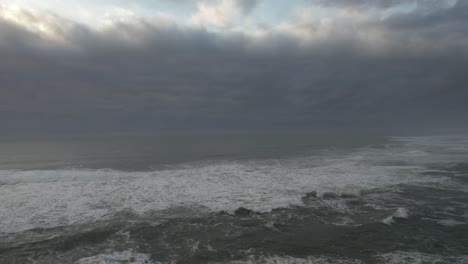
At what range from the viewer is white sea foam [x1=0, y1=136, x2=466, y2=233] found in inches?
648

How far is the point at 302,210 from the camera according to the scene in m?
16.2

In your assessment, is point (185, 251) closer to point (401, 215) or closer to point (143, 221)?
point (143, 221)

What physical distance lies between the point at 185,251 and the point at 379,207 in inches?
460

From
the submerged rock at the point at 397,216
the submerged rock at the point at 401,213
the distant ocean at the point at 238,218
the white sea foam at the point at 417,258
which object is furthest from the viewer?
the submerged rock at the point at 401,213

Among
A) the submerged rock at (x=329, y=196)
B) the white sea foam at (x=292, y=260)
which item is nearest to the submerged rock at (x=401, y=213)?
the submerged rock at (x=329, y=196)

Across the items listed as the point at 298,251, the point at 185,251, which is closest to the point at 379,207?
the point at 298,251

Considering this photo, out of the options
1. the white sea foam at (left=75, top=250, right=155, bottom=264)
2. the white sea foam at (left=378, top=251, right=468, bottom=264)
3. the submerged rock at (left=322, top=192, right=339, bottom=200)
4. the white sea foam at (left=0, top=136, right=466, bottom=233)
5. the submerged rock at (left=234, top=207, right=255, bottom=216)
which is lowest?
the white sea foam at (left=378, top=251, right=468, bottom=264)

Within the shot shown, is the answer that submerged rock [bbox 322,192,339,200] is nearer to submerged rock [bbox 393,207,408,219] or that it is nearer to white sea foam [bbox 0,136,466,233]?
white sea foam [bbox 0,136,466,233]

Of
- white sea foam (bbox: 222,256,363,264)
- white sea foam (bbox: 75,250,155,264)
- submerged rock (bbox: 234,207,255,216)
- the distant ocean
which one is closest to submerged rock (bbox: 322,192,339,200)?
the distant ocean

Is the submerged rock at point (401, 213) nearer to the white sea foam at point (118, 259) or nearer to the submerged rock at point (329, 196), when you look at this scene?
the submerged rock at point (329, 196)

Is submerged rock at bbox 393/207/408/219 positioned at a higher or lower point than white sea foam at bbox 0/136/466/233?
lower

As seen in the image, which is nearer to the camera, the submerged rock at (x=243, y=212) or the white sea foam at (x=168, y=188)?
the submerged rock at (x=243, y=212)

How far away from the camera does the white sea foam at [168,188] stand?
16459mm

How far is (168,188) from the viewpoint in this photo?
21.9m
